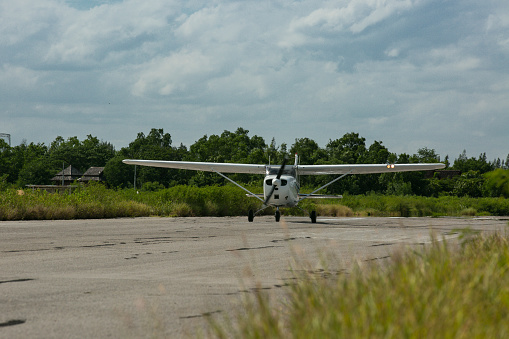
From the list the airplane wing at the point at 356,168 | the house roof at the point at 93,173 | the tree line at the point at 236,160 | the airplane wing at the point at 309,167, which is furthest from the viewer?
the house roof at the point at 93,173

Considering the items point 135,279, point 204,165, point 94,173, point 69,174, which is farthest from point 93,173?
point 135,279

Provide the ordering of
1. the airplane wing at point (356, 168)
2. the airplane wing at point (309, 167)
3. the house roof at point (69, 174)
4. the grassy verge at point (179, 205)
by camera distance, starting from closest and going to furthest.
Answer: the grassy verge at point (179, 205), the airplane wing at point (356, 168), the airplane wing at point (309, 167), the house roof at point (69, 174)

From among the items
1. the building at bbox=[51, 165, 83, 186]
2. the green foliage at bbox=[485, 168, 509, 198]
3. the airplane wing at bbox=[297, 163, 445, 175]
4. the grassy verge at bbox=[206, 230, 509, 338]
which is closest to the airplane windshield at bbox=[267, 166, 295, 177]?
the airplane wing at bbox=[297, 163, 445, 175]

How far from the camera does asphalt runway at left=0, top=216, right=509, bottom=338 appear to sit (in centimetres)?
Result: 491

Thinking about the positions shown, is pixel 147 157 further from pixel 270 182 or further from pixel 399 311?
pixel 399 311

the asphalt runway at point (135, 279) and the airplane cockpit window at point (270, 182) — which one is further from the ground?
the airplane cockpit window at point (270, 182)

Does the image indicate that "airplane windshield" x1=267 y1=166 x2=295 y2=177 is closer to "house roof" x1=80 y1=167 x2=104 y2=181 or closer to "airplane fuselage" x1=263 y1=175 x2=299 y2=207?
"airplane fuselage" x1=263 y1=175 x2=299 y2=207

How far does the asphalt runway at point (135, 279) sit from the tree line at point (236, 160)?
18.9 meters

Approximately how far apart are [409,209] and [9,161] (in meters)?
83.0

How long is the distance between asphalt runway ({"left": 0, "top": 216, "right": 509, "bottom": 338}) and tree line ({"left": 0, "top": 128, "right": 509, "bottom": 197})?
61.9 ft

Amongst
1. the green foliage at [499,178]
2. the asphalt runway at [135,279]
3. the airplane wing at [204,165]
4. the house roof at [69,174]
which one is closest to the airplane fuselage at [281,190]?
the airplane wing at [204,165]

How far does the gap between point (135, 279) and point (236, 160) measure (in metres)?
79.1

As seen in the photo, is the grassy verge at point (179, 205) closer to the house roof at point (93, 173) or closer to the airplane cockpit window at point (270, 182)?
the airplane cockpit window at point (270, 182)

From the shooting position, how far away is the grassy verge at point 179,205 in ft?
80.8
